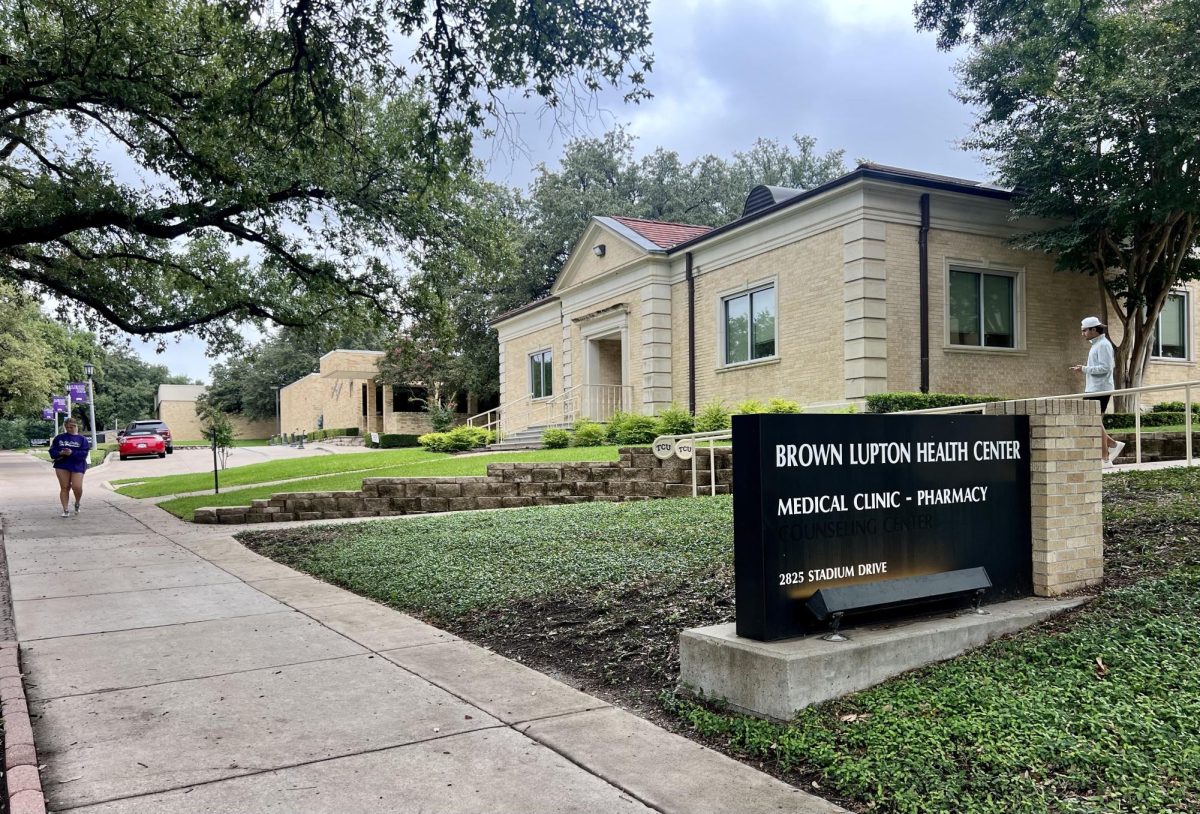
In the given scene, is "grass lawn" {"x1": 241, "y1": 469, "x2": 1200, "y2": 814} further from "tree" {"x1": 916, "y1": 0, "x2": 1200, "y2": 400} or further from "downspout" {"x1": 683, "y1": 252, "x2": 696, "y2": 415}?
"downspout" {"x1": 683, "y1": 252, "x2": 696, "y2": 415}

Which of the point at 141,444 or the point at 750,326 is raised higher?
the point at 750,326

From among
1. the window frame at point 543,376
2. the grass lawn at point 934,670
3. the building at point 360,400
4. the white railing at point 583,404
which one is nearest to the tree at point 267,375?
the building at point 360,400

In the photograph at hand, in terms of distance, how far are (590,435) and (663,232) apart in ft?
23.9

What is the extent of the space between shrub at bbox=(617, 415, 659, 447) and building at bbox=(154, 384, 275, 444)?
66.2 meters

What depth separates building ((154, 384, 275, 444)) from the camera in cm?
7938

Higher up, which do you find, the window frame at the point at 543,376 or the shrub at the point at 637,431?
the window frame at the point at 543,376

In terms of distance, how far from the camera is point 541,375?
96.4ft

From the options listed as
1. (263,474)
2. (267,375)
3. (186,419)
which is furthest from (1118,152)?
(186,419)

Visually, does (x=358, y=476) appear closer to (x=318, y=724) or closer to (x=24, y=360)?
(x=318, y=724)

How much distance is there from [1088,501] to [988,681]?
6.45 ft

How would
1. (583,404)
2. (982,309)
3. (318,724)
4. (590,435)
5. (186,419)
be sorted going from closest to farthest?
(318,724) → (982,309) → (590,435) → (583,404) → (186,419)

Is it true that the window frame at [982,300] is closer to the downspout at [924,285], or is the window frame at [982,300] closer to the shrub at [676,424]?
the downspout at [924,285]

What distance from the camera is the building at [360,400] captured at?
156ft

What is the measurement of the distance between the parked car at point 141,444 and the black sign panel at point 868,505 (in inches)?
1665
